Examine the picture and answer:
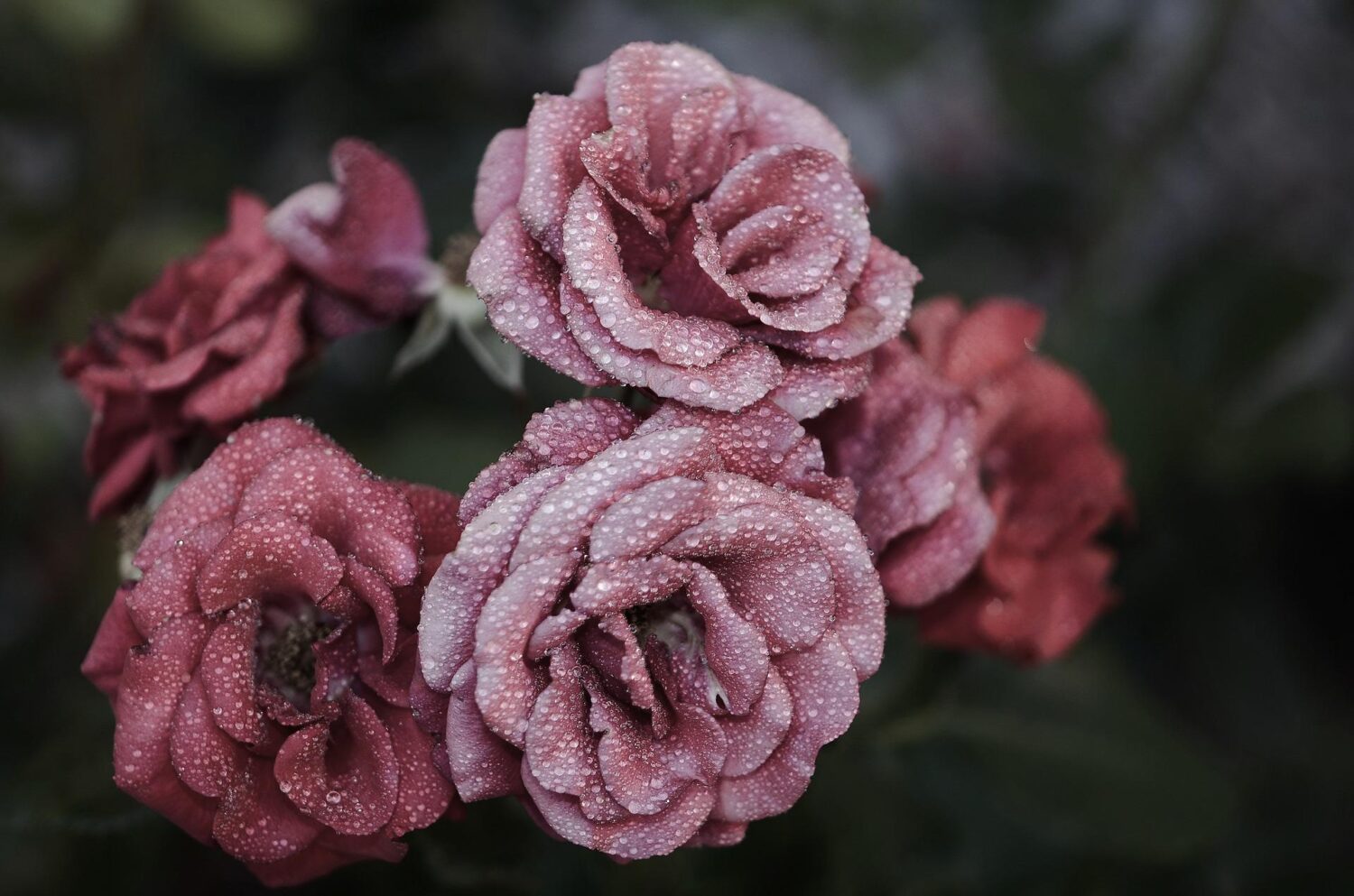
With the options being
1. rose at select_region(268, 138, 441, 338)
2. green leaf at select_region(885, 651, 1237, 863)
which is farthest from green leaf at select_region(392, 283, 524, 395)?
green leaf at select_region(885, 651, 1237, 863)

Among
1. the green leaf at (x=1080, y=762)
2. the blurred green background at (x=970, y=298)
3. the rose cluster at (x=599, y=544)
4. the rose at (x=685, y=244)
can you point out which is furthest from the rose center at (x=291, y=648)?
the green leaf at (x=1080, y=762)

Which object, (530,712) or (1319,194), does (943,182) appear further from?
(530,712)

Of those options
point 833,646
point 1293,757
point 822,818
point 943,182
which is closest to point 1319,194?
point 943,182

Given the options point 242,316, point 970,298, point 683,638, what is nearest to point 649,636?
point 683,638

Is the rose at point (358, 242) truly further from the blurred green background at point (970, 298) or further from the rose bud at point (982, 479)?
the rose bud at point (982, 479)

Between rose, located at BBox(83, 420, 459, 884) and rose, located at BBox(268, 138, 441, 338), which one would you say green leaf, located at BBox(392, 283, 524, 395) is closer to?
rose, located at BBox(268, 138, 441, 338)

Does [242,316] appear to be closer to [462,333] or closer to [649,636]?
[462,333]
